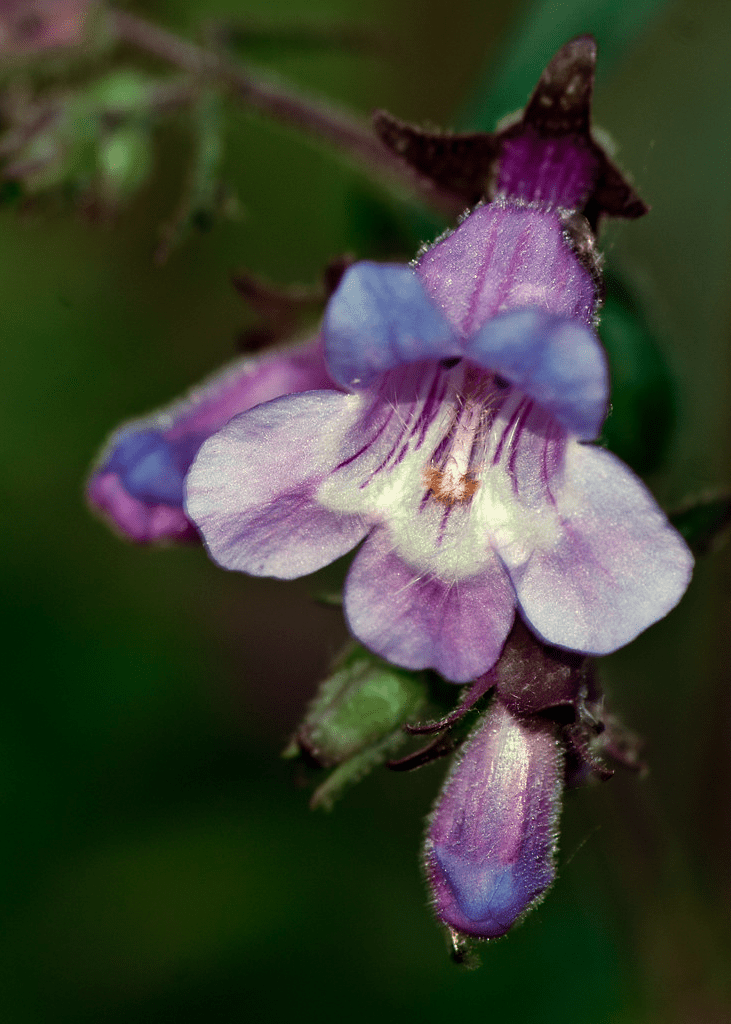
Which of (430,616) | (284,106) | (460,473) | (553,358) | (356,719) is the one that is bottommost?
(356,719)

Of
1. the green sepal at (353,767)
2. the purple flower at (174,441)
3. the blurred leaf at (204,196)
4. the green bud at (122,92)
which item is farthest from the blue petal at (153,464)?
the green bud at (122,92)

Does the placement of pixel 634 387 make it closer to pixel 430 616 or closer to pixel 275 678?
pixel 430 616

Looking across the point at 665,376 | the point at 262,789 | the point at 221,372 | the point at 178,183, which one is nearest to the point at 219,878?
the point at 262,789

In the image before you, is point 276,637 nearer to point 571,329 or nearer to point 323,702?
point 323,702

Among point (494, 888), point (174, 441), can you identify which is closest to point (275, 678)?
point (174, 441)

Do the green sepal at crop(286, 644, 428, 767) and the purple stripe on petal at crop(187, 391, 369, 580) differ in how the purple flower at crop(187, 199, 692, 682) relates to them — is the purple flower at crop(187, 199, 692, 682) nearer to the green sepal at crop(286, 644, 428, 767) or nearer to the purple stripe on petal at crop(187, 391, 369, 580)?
the purple stripe on petal at crop(187, 391, 369, 580)

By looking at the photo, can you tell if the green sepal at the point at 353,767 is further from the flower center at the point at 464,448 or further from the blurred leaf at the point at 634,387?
the blurred leaf at the point at 634,387
